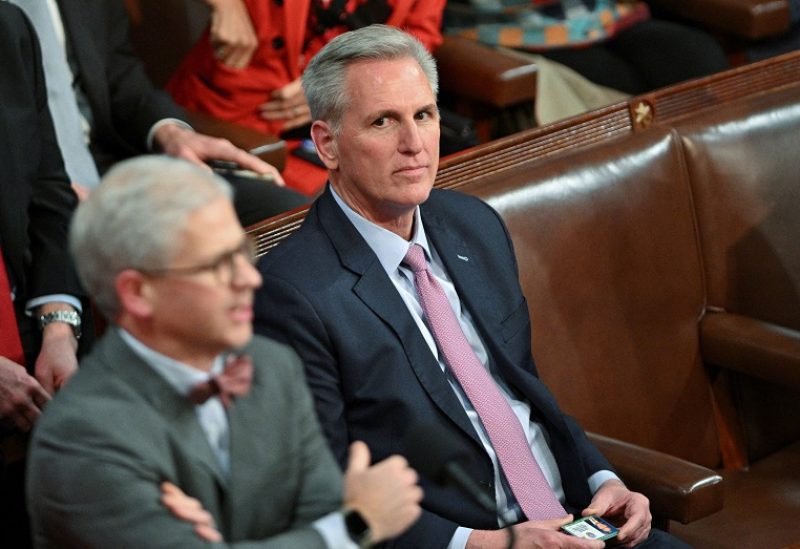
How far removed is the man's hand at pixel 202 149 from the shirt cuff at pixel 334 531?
55.4 inches

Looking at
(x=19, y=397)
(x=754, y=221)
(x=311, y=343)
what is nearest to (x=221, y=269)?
(x=311, y=343)

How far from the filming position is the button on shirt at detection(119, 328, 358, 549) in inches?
45.5

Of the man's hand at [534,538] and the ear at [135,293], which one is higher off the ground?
the ear at [135,293]

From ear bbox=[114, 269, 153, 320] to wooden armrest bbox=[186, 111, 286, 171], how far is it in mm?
1556

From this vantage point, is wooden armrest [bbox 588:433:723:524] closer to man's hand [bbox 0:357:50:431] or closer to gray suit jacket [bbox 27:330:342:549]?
gray suit jacket [bbox 27:330:342:549]

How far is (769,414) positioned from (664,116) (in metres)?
0.60

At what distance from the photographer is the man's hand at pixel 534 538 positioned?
1698mm

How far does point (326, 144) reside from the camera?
71.4 inches

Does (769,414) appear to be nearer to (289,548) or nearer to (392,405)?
(392,405)

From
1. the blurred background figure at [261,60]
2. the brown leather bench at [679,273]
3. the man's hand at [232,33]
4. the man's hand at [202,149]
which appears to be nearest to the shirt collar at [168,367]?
the brown leather bench at [679,273]

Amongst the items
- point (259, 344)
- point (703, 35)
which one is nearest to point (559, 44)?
point (703, 35)

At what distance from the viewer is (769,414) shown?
2.43 metres

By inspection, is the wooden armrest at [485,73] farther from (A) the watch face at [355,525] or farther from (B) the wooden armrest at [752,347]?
(A) the watch face at [355,525]

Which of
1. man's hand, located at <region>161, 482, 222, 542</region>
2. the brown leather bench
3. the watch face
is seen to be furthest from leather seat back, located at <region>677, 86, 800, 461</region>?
man's hand, located at <region>161, 482, 222, 542</region>
